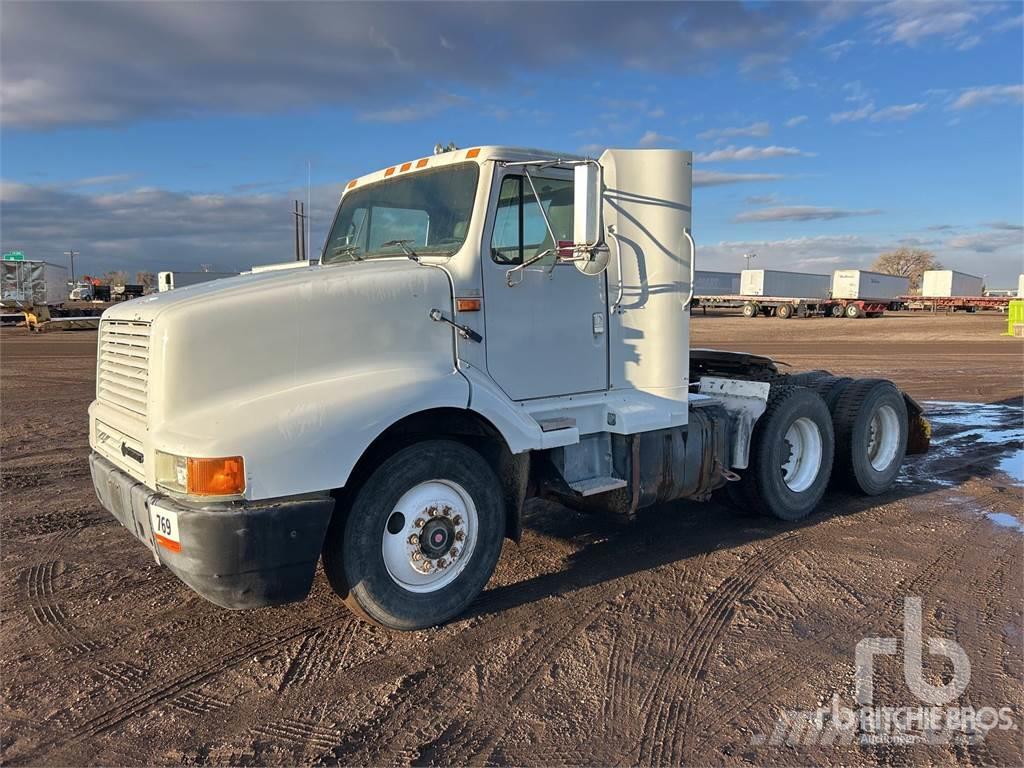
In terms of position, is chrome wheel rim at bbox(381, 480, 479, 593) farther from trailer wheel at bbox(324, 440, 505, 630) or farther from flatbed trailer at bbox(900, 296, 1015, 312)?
flatbed trailer at bbox(900, 296, 1015, 312)

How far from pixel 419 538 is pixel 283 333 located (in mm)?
1358

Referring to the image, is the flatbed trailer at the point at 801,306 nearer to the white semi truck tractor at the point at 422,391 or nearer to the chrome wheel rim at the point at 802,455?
the chrome wheel rim at the point at 802,455

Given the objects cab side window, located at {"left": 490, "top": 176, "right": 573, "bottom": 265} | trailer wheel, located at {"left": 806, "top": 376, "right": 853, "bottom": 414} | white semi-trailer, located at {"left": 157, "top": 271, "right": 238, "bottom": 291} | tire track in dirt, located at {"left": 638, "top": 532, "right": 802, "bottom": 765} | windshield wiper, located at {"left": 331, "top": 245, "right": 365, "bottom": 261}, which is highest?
cab side window, located at {"left": 490, "top": 176, "right": 573, "bottom": 265}

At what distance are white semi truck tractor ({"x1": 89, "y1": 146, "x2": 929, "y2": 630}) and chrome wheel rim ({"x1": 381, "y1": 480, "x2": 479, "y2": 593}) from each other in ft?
0.04

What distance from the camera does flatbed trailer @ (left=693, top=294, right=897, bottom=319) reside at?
5200cm

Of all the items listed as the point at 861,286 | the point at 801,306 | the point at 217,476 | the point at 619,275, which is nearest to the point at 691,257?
the point at 619,275

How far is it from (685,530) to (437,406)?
119 inches

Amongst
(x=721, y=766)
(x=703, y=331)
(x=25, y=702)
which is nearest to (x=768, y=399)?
(x=721, y=766)

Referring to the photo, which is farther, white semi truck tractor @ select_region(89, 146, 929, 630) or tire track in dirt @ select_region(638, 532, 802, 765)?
white semi truck tractor @ select_region(89, 146, 929, 630)

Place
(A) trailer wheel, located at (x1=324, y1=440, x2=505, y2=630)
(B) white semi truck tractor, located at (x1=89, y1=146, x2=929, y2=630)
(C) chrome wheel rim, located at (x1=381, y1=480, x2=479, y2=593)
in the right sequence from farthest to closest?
(C) chrome wheel rim, located at (x1=381, y1=480, x2=479, y2=593), (A) trailer wheel, located at (x1=324, y1=440, x2=505, y2=630), (B) white semi truck tractor, located at (x1=89, y1=146, x2=929, y2=630)

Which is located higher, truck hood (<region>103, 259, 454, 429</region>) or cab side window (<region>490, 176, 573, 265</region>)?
cab side window (<region>490, 176, 573, 265</region>)

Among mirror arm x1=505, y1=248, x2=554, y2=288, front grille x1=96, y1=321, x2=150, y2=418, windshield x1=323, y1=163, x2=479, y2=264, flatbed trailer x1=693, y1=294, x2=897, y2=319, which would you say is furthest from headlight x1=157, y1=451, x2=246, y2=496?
flatbed trailer x1=693, y1=294, x2=897, y2=319

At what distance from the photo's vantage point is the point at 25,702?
3.54 m

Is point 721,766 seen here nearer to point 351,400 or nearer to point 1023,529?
point 351,400
